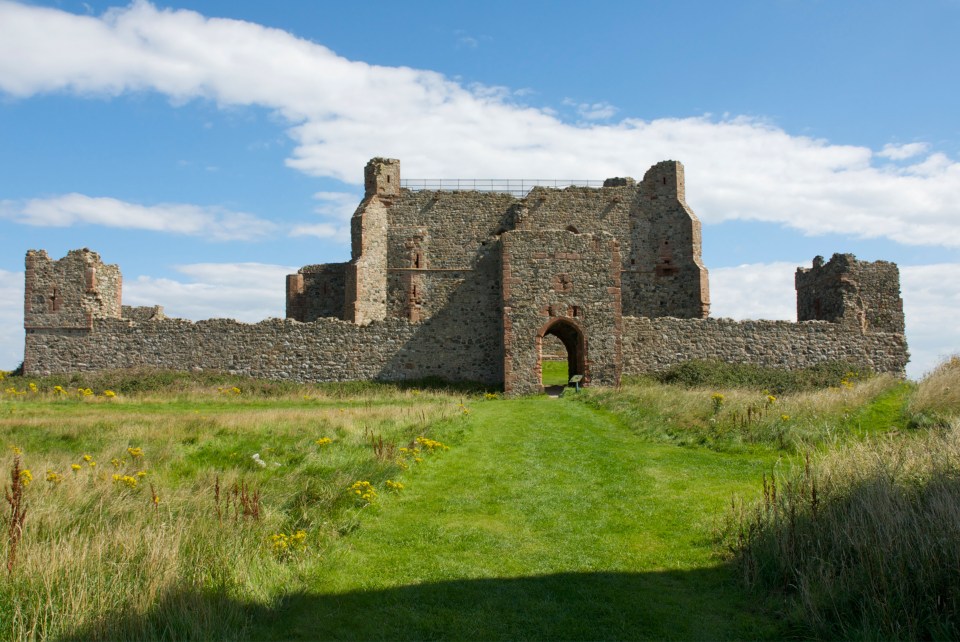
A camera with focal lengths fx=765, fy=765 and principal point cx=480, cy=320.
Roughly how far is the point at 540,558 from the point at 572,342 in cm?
2098

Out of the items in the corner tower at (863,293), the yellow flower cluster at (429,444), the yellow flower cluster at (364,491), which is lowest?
the yellow flower cluster at (364,491)

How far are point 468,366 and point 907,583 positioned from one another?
22282 mm

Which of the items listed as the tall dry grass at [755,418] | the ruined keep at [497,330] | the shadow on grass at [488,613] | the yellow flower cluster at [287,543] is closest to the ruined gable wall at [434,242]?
the ruined keep at [497,330]

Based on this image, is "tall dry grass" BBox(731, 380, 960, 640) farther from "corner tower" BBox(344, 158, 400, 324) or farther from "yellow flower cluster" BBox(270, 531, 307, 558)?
"corner tower" BBox(344, 158, 400, 324)

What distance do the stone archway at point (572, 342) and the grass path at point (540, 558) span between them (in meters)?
12.2

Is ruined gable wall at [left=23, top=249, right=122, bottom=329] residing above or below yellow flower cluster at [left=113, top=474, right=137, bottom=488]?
above

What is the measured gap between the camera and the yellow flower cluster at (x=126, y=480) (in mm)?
10141

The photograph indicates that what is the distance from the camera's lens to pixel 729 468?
12227mm

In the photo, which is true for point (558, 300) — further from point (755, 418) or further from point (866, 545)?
point (866, 545)

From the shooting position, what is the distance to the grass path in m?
6.79

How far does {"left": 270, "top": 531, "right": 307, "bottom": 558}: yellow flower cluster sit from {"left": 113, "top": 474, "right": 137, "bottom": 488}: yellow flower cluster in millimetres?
2868

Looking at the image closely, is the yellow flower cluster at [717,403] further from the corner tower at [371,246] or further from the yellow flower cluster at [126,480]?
the corner tower at [371,246]

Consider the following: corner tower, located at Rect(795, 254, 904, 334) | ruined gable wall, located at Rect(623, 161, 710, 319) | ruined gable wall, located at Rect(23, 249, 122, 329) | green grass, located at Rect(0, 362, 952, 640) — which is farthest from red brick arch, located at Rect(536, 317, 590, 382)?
ruined gable wall, located at Rect(23, 249, 122, 329)

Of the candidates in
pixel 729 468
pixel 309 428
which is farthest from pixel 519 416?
pixel 729 468
